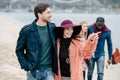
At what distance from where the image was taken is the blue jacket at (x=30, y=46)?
6.83 meters

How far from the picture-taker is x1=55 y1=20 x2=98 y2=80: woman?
7039mm

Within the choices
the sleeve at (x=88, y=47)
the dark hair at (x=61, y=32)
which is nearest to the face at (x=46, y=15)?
the dark hair at (x=61, y=32)

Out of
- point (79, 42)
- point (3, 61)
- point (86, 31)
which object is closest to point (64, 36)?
point (79, 42)

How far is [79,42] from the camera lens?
7.08 metres

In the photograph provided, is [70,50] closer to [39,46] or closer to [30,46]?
[39,46]

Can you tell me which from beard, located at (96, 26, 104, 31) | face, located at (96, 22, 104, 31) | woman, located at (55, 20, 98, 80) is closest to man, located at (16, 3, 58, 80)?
woman, located at (55, 20, 98, 80)

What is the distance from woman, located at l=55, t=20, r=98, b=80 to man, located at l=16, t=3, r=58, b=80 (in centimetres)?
15

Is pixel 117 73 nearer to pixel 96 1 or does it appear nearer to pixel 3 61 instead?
pixel 3 61

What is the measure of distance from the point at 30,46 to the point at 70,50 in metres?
0.58

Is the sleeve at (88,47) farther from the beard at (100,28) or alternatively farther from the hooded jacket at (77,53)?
the beard at (100,28)

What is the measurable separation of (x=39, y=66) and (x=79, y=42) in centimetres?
66

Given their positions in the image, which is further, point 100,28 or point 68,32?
point 100,28

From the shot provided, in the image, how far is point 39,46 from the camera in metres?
6.85

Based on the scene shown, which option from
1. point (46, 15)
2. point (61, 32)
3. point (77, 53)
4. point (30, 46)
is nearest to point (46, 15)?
point (46, 15)
